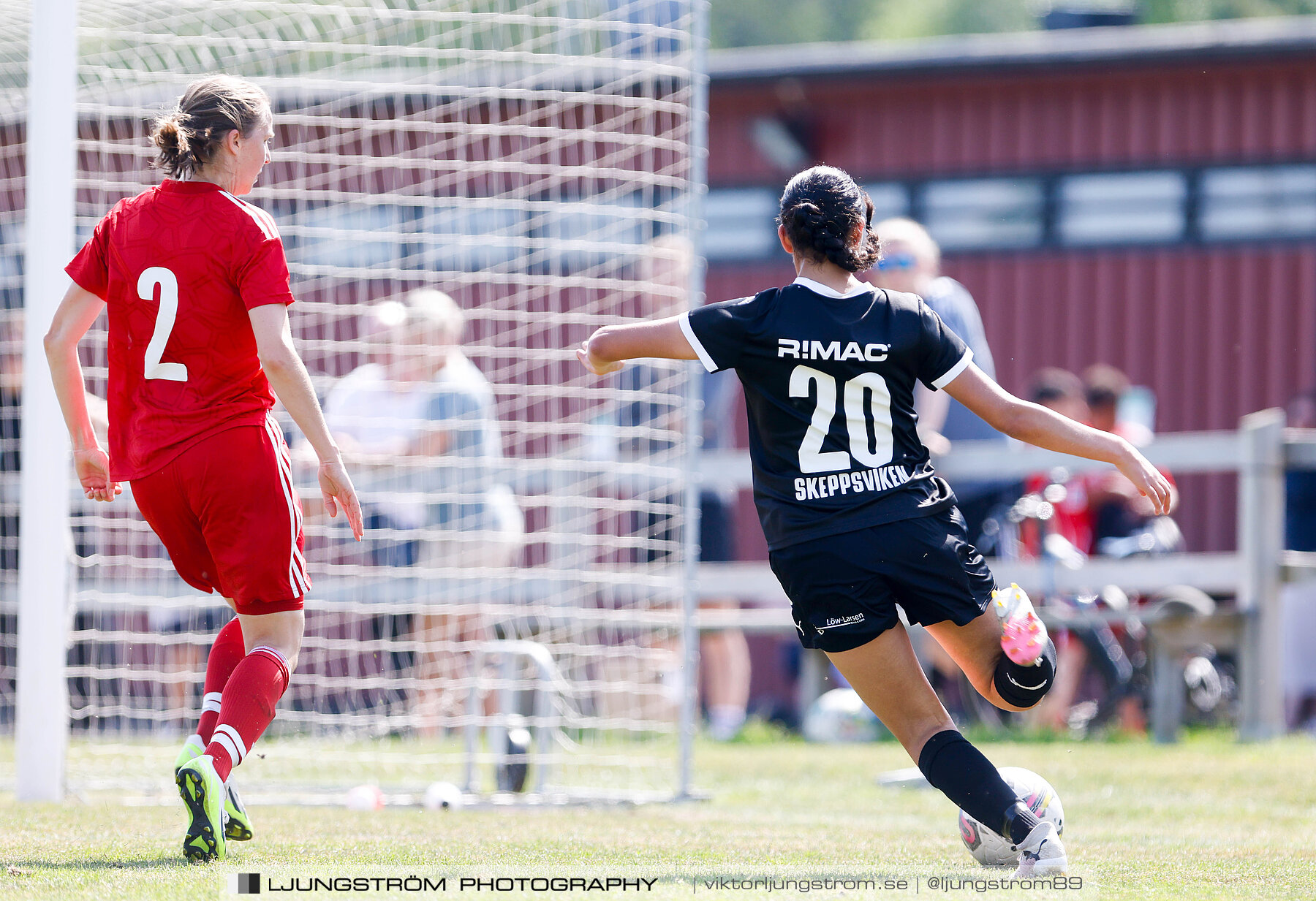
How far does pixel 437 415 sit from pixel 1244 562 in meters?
4.11

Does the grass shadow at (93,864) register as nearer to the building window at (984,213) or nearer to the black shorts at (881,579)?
the black shorts at (881,579)

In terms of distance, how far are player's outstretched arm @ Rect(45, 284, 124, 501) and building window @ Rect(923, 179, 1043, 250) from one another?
9.58 metres

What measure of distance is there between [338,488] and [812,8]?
4039 cm

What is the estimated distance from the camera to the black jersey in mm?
3500

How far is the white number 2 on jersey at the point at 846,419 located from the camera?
3.52 metres

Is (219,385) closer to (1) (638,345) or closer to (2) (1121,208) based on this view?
(1) (638,345)

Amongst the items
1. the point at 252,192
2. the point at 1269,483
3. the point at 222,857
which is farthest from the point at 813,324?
the point at 1269,483

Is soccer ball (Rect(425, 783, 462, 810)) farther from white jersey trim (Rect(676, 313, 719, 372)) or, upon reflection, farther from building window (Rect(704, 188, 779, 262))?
building window (Rect(704, 188, 779, 262))

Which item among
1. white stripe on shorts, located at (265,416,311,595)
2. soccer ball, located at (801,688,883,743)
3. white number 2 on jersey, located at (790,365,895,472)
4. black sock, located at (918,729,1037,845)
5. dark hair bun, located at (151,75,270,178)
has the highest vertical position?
dark hair bun, located at (151,75,270,178)

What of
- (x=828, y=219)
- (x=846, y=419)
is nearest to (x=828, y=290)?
(x=828, y=219)

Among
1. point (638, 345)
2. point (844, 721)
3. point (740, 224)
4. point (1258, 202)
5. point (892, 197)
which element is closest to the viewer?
point (638, 345)

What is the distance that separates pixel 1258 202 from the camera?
11.7m

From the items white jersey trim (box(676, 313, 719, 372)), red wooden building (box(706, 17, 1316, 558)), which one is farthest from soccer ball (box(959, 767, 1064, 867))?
red wooden building (box(706, 17, 1316, 558))

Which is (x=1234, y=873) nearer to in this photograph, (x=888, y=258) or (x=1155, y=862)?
(x=1155, y=862)
